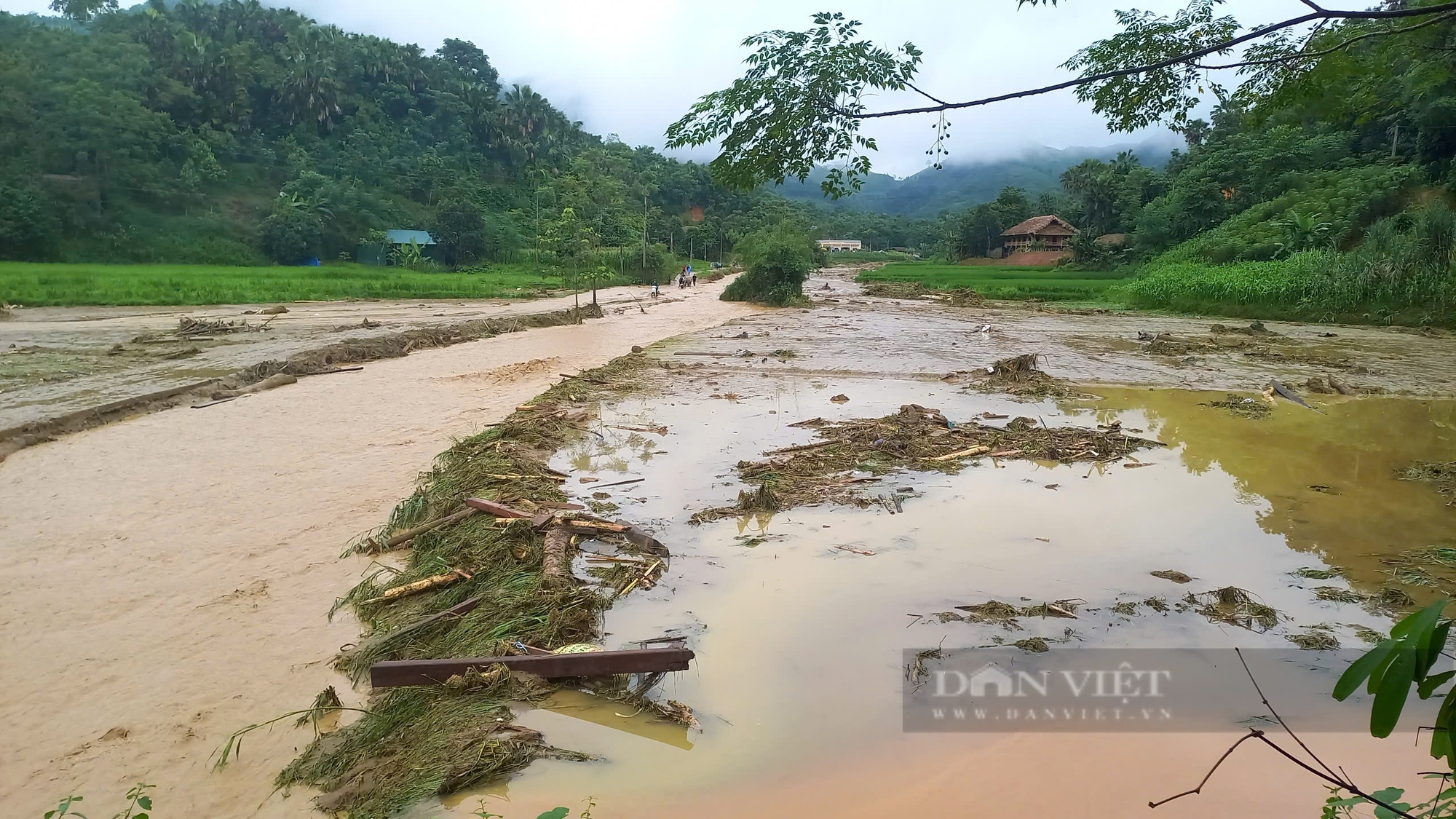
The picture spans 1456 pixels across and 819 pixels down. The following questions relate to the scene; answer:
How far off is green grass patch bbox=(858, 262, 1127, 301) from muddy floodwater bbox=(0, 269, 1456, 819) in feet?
79.3

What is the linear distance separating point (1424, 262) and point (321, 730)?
28.8 metres

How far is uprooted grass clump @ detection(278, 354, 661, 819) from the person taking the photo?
11.1ft

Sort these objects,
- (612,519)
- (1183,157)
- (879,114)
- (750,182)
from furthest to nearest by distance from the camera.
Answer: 1. (1183,157)
2. (612,519)
3. (750,182)
4. (879,114)

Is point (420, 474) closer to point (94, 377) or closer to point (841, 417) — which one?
point (841, 417)

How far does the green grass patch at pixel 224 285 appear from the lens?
1089 inches

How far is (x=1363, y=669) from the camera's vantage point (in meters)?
1.31

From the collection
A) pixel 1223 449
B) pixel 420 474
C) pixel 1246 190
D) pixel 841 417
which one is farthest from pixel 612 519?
pixel 1246 190

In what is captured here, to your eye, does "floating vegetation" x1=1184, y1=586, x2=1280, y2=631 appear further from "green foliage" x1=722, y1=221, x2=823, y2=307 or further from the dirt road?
"green foliage" x1=722, y1=221, x2=823, y2=307

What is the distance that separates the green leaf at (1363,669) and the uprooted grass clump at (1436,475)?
7823mm

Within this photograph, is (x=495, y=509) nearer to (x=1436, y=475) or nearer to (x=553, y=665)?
(x=553, y=665)

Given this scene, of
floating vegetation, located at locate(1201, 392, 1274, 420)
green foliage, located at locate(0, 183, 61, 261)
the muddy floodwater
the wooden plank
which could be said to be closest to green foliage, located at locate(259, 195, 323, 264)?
green foliage, located at locate(0, 183, 61, 261)

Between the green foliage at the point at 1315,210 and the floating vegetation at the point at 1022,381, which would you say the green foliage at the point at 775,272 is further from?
the floating vegetation at the point at 1022,381

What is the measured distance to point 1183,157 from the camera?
49438mm

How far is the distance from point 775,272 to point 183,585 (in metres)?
31.3
